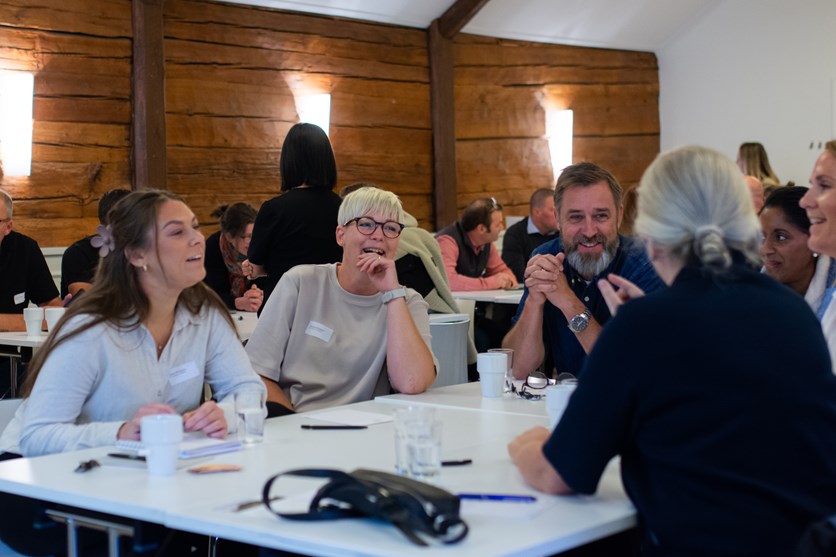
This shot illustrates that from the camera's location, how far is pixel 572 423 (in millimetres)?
1678

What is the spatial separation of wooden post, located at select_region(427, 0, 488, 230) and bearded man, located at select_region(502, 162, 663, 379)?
15.3ft

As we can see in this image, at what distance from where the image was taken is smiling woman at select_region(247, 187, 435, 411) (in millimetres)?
3057

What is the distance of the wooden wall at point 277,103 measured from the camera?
241 inches

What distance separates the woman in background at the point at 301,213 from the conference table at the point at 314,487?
1.82 m

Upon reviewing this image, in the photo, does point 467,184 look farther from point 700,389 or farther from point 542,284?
point 700,389

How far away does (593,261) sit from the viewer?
129 inches

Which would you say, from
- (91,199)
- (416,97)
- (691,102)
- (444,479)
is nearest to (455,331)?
(444,479)

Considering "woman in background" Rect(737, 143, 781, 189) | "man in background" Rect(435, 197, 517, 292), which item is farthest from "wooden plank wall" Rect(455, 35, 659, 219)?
"woman in background" Rect(737, 143, 781, 189)

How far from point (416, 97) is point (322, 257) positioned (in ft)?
12.9

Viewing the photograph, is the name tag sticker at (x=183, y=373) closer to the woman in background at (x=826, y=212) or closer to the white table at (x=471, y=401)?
the white table at (x=471, y=401)

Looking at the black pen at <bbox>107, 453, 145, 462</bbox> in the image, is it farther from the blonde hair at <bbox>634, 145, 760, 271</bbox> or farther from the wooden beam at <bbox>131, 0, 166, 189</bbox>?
the wooden beam at <bbox>131, 0, 166, 189</bbox>

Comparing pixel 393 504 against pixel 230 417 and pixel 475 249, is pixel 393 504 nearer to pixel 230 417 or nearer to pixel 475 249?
pixel 230 417

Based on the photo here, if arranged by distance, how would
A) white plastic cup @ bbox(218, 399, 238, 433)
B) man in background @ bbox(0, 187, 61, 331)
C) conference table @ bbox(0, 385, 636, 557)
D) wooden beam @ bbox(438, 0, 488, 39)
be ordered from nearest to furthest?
conference table @ bbox(0, 385, 636, 557) < white plastic cup @ bbox(218, 399, 238, 433) < man in background @ bbox(0, 187, 61, 331) < wooden beam @ bbox(438, 0, 488, 39)

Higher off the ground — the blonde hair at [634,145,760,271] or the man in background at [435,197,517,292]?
the man in background at [435,197,517,292]
